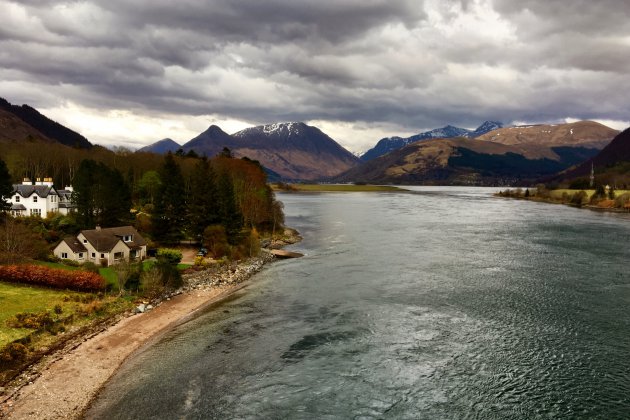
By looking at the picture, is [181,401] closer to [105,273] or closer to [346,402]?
[346,402]

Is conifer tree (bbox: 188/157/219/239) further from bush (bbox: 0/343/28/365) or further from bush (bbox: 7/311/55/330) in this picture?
bush (bbox: 0/343/28/365)

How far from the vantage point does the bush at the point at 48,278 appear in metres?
51.5

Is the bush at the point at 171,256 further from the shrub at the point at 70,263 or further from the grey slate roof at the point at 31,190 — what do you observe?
the grey slate roof at the point at 31,190

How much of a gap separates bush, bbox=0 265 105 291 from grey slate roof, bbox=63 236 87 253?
12.0m

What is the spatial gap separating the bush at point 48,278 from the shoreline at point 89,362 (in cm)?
931

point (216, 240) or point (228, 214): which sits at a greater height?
point (228, 214)

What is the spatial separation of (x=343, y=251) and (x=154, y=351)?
177 ft

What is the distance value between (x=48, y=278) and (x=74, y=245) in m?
14.4

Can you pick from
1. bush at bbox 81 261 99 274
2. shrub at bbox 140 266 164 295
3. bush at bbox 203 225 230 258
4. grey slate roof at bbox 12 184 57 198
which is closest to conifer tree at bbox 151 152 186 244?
bush at bbox 203 225 230 258

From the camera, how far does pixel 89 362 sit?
35.7 meters

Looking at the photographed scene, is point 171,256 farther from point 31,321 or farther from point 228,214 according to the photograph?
point 31,321

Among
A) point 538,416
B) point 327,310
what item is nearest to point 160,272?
point 327,310

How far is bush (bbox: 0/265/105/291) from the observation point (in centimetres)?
5153

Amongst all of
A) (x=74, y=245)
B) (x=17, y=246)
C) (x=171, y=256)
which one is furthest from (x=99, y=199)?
(x=171, y=256)
